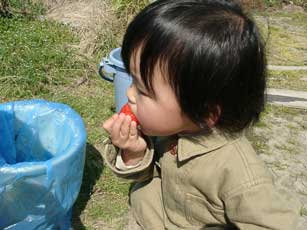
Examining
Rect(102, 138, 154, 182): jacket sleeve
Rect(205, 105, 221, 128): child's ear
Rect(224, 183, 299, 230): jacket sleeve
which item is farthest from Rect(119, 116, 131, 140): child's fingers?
Rect(224, 183, 299, 230): jacket sleeve

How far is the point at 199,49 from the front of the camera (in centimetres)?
125

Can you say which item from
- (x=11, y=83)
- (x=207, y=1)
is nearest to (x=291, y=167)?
(x=207, y=1)

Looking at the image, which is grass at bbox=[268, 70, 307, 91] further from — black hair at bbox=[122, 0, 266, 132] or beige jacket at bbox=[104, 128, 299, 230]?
black hair at bbox=[122, 0, 266, 132]

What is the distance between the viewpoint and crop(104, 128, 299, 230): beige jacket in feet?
4.38

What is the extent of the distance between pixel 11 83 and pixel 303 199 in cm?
206

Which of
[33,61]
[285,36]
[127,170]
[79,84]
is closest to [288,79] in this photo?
[285,36]

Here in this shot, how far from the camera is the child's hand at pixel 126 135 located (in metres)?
1.49

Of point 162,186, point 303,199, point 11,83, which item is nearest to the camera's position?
point 162,186

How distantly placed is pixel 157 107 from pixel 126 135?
0.22 metres

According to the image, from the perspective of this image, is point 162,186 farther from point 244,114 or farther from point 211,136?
point 244,114

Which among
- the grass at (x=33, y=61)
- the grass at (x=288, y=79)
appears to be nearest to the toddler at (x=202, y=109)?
the grass at (x=33, y=61)

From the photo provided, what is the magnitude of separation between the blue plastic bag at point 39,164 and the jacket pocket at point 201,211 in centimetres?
54

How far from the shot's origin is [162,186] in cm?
165

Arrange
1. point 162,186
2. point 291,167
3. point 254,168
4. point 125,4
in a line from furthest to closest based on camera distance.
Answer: point 125,4, point 291,167, point 162,186, point 254,168
